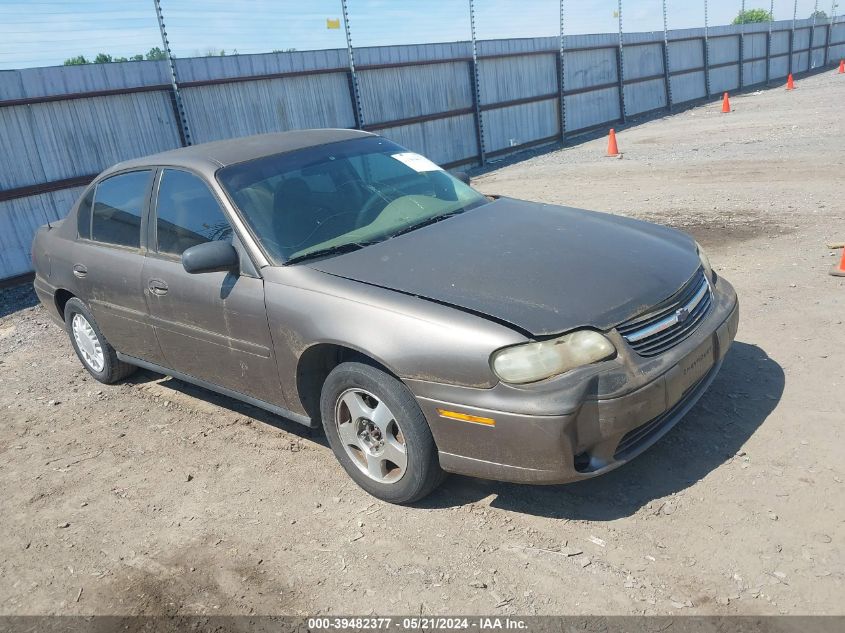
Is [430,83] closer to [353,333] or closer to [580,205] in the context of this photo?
[580,205]

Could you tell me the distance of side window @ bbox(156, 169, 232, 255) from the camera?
3.99 m

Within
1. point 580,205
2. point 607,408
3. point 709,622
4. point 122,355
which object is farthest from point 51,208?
point 709,622

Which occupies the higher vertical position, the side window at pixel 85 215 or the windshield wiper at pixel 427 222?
the side window at pixel 85 215

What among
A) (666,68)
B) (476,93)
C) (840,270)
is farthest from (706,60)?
(840,270)

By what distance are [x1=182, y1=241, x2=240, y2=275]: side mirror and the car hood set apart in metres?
0.50

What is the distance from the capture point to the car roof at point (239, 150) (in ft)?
13.8

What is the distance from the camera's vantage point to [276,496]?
3.74 metres

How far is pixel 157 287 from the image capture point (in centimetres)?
430

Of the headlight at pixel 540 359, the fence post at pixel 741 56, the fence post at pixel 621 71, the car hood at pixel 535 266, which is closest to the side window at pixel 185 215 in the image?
the car hood at pixel 535 266

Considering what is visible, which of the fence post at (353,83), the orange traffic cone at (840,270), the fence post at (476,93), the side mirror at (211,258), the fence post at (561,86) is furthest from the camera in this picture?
the fence post at (561,86)

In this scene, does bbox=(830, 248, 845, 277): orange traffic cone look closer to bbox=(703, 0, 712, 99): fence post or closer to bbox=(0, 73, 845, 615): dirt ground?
bbox=(0, 73, 845, 615): dirt ground

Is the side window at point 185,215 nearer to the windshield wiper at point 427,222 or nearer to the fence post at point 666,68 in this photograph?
the windshield wiper at point 427,222

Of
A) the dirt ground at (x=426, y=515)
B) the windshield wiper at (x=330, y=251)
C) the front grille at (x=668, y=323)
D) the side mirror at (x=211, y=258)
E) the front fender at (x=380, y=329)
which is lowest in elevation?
the dirt ground at (x=426, y=515)

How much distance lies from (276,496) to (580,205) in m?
7.60
